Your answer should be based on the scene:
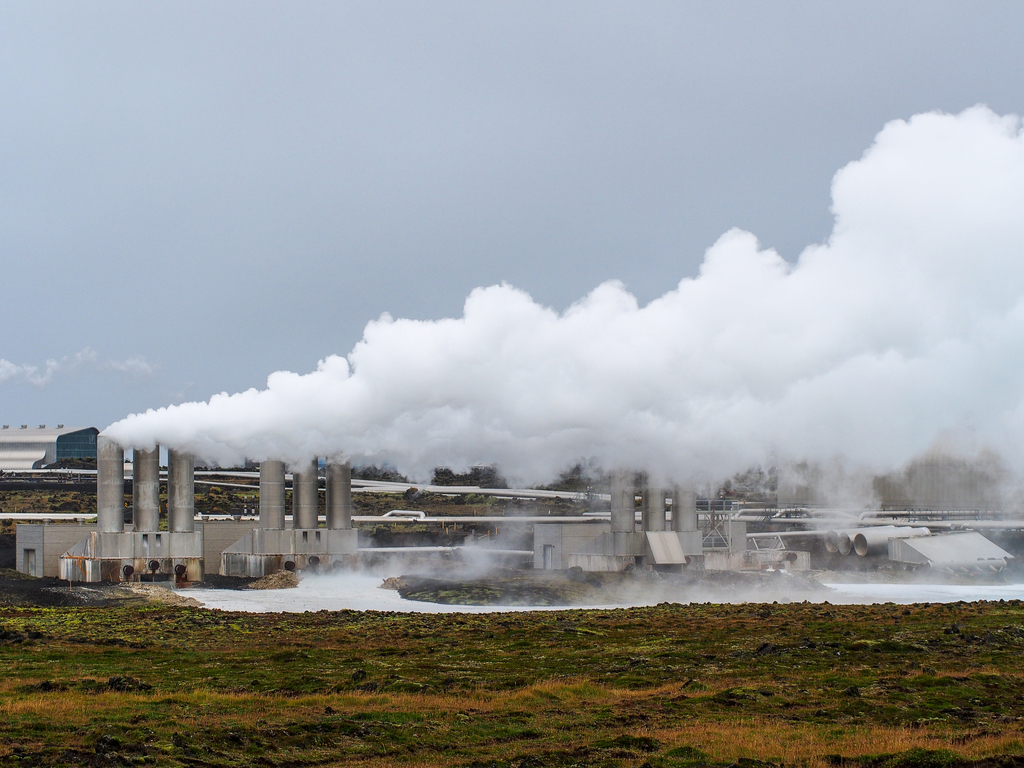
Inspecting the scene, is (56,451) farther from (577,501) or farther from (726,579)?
(726,579)

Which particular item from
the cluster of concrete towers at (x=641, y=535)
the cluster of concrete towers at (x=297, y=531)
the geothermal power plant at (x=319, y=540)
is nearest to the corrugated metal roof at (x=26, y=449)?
the geothermal power plant at (x=319, y=540)

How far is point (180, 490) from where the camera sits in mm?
88375

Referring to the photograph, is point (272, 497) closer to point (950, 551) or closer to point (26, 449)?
point (950, 551)

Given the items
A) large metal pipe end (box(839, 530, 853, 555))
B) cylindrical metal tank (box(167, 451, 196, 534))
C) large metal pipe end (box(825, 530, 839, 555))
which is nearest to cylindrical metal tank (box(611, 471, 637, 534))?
large metal pipe end (box(839, 530, 853, 555))

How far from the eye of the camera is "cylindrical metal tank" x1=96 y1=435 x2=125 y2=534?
84.9 m

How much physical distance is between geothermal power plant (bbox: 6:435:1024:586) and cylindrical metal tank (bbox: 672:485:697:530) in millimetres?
115

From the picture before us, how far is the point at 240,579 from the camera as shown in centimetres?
8875

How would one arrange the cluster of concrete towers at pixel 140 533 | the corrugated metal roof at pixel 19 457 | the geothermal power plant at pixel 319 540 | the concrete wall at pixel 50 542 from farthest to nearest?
1. the corrugated metal roof at pixel 19 457
2. the concrete wall at pixel 50 542
3. the geothermal power plant at pixel 319 540
4. the cluster of concrete towers at pixel 140 533

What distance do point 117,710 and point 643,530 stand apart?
67.9m

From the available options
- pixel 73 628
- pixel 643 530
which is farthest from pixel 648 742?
pixel 643 530

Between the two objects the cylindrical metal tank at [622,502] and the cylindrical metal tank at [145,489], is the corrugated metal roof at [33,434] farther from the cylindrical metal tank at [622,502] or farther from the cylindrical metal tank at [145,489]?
the cylindrical metal tank at [622,502]

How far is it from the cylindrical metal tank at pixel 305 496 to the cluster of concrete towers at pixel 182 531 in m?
0.09

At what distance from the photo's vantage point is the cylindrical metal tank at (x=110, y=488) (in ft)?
278

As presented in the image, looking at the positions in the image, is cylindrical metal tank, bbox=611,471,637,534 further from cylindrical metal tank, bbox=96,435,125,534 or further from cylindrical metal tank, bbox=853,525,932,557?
cylindrical metal tank, bbox=96,435,125,534
